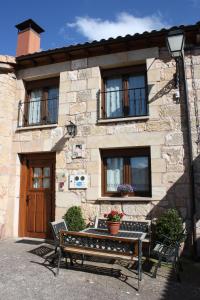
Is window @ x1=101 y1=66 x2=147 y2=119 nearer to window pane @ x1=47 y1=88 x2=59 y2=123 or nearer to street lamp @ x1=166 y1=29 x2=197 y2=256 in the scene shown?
street lamp @ x1=166 y1=29 x2=197 y2=256

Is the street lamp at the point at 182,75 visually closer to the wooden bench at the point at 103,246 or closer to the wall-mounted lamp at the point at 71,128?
the wooden bench at the point at 103,246

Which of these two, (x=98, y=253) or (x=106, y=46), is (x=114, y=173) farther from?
(x=106, y=46)

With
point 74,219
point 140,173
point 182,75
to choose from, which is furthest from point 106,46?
point 74,219

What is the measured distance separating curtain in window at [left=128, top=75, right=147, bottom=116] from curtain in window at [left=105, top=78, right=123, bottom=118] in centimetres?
27

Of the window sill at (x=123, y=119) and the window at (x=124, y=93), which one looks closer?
the window sill at (x=123, y=119)

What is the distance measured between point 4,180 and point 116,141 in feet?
10.5

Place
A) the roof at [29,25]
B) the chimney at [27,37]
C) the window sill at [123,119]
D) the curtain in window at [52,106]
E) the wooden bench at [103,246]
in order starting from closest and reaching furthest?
the wooden bench at [103,246], the window sill at [123,119], the curtain in window at [52,106], the chimney at [27,37], the roof at [29,25]

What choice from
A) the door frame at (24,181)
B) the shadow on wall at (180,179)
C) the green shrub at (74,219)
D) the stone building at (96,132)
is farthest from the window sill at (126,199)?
the door frame at (24,181)

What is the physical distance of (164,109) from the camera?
260 inches

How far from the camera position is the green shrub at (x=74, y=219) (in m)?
6.39

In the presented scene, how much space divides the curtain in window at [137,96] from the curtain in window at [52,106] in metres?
2.09

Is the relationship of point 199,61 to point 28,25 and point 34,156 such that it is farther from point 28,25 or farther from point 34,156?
point 28,25

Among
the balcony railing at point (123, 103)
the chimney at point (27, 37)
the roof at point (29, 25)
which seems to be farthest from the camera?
the roof at point (29, 25)

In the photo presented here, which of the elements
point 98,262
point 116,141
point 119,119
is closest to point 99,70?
point 119,119
